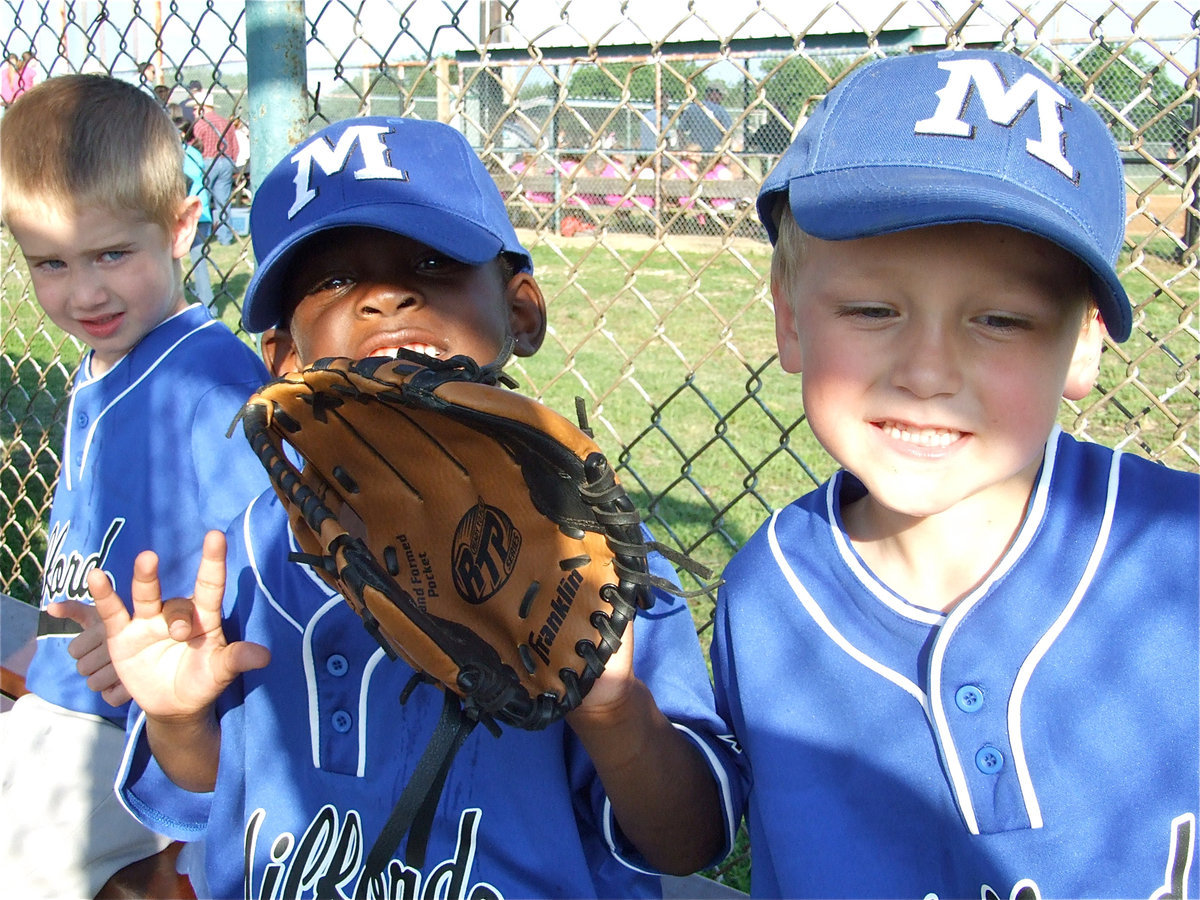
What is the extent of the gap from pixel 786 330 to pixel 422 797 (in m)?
0.66

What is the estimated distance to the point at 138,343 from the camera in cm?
213

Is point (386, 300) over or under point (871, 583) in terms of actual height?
over

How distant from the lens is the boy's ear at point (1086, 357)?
1.13 m

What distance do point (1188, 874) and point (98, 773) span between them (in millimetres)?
1767

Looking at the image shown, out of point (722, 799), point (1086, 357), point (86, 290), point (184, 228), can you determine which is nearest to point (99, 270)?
point (86, 290)

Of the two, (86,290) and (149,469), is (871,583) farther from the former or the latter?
(86,290)

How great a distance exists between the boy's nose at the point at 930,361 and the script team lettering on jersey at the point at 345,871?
0.74m

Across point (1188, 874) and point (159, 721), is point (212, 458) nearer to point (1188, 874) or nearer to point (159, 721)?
point (159, 721)

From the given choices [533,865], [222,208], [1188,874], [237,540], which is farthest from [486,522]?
[222,208]

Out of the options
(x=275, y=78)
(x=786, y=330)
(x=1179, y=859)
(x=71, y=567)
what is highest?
(x=275, y=78)

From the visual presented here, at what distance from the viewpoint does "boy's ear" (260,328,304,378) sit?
5.18 ft

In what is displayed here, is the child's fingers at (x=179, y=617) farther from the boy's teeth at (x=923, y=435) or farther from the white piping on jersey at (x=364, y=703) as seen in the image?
the boy's teeth at (x=923, y=435)

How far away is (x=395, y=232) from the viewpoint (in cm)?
143

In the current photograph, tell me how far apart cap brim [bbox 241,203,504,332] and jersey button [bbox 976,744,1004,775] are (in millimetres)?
859
